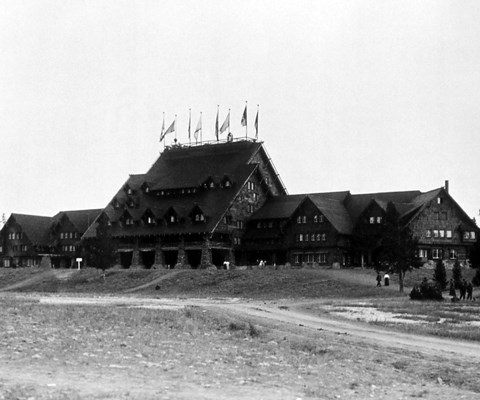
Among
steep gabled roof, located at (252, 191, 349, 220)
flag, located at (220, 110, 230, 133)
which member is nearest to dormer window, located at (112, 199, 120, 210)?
flag, located at (220, 110, 230, 133)

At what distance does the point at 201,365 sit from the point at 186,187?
89.5m

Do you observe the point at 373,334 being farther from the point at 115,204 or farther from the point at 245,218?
the point at 115,204

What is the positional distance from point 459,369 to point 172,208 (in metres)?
84.8

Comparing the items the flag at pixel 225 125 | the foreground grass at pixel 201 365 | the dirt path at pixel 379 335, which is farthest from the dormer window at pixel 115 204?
the foreground grass at pixel 201 365

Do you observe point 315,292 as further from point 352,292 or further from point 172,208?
point 172,208

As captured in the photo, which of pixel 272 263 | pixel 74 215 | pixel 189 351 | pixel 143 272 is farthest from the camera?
pixel 74 215

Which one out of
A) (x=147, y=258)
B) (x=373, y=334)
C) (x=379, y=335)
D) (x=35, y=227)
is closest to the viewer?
(x=379, y=335)

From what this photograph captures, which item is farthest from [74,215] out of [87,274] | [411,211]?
[411,211]

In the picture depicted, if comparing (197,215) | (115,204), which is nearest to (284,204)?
(197,215)

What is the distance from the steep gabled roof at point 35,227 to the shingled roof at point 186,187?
54.4ft

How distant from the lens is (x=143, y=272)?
311 feet

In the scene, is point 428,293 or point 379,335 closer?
point 379,335

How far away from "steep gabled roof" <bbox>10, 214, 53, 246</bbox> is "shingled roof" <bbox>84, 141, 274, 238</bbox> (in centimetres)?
1659

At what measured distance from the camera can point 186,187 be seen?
361 feet
